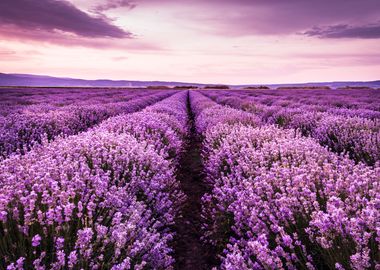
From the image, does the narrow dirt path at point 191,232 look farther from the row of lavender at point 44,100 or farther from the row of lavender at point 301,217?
the row of lavender at point 44,100

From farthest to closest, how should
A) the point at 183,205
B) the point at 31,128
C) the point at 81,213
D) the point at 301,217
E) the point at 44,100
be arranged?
the point at 44,100 → the point at 31,128 → the point at 183,205 → the point at 301,217 → the point at 81,213

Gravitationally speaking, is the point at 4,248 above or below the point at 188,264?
above

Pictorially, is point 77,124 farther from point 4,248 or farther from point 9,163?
point 4,248

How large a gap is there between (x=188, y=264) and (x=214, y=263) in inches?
10.1

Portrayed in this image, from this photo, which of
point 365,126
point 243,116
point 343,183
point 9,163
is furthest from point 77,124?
point 343,183

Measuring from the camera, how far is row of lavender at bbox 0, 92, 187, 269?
175cm

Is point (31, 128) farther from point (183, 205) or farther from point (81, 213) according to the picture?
point (81, 213)

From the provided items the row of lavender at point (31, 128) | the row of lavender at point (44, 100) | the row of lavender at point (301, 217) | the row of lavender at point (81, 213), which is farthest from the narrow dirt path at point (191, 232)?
the row of lavender at point (44, 100)

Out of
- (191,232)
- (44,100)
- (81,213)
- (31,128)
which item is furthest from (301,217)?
(44,100)

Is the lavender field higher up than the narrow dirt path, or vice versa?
the lavender field

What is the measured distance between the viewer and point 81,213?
1.96 meters

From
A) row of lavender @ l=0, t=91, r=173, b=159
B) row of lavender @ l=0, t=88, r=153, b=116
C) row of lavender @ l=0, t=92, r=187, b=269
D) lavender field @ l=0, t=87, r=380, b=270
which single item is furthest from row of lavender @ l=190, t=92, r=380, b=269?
row of lavender @ l=0, t=88, r=153, b=116

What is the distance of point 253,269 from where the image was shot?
1.94m

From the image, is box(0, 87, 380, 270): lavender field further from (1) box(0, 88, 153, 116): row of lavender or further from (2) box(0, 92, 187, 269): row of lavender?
(1) box(0, 88, 153, 116): row of lavender
